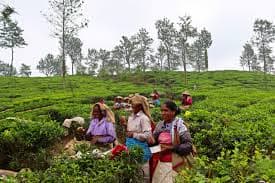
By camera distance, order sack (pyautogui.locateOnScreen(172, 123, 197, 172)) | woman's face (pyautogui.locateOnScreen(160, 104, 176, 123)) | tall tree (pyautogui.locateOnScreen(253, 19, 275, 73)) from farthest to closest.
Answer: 1. tall tree (pyautogui.locateOnScreen(253, 19, 275, 73))
2. woman's face (pyautogui.locateOnScreen(160, 104, 176, 123))
3. sack (pyautogui.locateOnScreen(172, 123, 197, 172))

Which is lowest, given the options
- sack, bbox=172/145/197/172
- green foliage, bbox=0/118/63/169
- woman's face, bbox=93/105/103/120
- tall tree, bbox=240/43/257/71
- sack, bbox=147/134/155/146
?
green foliage, bbox=0/118/63/169

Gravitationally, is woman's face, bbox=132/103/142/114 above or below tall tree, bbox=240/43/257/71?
below

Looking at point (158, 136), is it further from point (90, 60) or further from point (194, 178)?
point (90, 60)

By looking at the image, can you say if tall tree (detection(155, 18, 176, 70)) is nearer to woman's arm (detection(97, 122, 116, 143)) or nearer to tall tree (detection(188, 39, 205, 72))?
tall tree (detection(188, 39, 205, 72))

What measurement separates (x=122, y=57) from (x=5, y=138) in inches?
2214

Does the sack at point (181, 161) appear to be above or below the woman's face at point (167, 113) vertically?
below

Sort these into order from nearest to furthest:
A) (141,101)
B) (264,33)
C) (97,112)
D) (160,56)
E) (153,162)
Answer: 1. (153,162)
2. (141,101)
3. (97,112)
4. (264,33)
5. (160,56)

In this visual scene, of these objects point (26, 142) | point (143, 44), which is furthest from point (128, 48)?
point (26, 142)

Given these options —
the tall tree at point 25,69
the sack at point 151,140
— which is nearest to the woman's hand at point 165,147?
the sack at point 151,140

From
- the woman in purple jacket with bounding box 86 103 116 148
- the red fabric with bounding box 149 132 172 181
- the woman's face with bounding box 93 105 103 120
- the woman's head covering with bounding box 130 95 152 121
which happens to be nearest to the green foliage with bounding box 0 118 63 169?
the woman in purple jacket with bounding box 86 103 116 148

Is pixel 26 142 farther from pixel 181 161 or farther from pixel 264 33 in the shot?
pixel 264 33

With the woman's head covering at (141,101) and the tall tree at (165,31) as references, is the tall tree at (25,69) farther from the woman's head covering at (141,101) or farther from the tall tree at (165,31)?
the woman's head covering at (141,101)

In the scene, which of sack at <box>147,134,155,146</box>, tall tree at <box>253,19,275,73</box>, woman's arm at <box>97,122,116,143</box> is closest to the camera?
sack at <box>147,134,155,146</box>

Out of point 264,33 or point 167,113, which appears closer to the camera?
point 167,113
